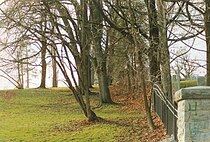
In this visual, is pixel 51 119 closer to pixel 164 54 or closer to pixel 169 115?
pixel 164 54

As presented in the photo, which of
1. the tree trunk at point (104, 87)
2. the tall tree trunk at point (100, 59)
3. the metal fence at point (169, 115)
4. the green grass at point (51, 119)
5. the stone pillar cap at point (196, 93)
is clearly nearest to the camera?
the stone pillar cap at point (196, 93)

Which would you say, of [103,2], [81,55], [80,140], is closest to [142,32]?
[81,55]

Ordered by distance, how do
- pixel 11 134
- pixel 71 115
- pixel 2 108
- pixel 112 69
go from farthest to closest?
pixel 112 69 → pixel 2 108 → pixel 71 115 → pixel 11 134

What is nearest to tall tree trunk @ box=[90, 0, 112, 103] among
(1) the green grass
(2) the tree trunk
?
(2) the tree trunk

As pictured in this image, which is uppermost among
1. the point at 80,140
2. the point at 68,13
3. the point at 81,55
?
the point at 68,13

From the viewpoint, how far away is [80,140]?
1032cm

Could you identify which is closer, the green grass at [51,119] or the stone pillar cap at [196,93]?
the stone pillar cap at [196,93]

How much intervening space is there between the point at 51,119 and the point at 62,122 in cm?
121

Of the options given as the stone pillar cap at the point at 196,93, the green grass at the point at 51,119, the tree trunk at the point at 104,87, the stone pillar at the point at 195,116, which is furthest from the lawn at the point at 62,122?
the stone pillar cap at the point at 196,93

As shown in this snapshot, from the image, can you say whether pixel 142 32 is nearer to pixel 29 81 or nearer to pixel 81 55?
pixel 81 55

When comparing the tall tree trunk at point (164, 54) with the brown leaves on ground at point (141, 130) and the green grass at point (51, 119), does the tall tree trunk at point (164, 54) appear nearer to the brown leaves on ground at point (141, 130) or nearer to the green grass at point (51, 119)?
the brown leaves on ground at point (141, 130)

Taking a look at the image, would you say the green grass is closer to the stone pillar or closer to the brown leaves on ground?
the brown leaves on ground

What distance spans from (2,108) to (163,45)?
11.0 m

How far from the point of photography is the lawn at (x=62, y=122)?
35.2ft
